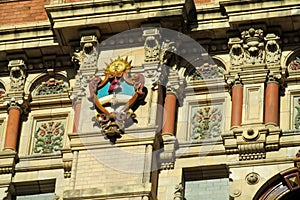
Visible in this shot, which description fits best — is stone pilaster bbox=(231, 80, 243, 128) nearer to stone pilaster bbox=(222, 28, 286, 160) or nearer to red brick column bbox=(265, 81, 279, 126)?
stone pilaster bbox=(222, 28, 286, 160)

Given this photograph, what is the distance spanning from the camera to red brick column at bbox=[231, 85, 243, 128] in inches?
1585

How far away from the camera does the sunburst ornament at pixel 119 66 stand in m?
41.2

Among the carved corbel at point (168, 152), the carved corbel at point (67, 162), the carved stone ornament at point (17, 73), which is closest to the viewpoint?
the carved corbel at point (168, 152)

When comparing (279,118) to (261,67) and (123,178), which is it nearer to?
(261,67)

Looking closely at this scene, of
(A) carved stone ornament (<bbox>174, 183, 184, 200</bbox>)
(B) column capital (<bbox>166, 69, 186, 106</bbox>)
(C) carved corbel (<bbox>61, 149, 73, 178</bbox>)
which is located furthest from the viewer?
(B) column capital (<bbox>166, 69, 186, 106</bbox>)

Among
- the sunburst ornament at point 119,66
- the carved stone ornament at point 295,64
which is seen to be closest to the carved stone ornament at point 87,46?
the sunburst ornament at point 119,66

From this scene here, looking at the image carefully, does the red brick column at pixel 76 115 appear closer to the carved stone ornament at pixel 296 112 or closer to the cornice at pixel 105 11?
the cornice at pixel 105 11

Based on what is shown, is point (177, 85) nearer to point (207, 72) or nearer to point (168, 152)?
point (207, 72)

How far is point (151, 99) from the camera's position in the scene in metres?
40.6

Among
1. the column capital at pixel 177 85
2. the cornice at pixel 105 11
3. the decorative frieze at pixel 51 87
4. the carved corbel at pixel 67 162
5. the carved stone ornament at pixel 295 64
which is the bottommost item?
the carved corbel at pixel 67 162

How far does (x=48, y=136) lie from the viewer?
1649 inches

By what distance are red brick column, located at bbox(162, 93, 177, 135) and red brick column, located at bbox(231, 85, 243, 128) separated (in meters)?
1.35

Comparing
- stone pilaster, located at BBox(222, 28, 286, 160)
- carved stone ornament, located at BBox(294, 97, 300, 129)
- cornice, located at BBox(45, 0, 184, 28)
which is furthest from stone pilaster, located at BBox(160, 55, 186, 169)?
carved stone ornament, located at BBox(294, 97, 300, 129)

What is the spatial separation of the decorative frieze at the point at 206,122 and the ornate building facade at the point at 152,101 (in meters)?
0.03
